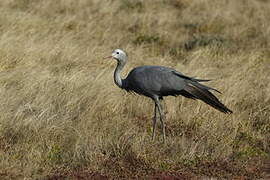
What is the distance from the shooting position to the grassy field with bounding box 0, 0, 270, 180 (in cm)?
539

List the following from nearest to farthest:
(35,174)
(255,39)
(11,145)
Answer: (35,174)
(11,145)
(255,39)

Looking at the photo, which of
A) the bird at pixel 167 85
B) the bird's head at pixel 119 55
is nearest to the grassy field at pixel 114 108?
the bird at pixel 167 85

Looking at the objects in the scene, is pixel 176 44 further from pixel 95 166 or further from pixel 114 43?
pixel 95 166

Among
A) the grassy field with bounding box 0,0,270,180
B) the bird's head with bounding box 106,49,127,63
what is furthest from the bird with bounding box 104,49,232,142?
the grassy field with bounding box 0,0,270,180

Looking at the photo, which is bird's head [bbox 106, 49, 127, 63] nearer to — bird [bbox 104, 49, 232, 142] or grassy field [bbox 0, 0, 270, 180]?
bird [bbox 104, 49, 232, 142]

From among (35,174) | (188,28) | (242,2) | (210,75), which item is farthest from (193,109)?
(242,2)

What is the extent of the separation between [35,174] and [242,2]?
13776 millimetres

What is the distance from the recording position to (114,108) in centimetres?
688

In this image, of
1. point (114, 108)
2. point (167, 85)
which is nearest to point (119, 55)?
point (167, 85)

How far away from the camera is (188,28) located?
13.4m

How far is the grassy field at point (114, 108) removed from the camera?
5387 mm

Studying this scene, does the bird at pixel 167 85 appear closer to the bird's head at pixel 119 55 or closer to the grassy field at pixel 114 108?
the bird's head at pixel 119 55

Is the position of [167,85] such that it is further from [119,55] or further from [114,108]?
[114,108]

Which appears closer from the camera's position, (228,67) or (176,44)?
(228,67)
